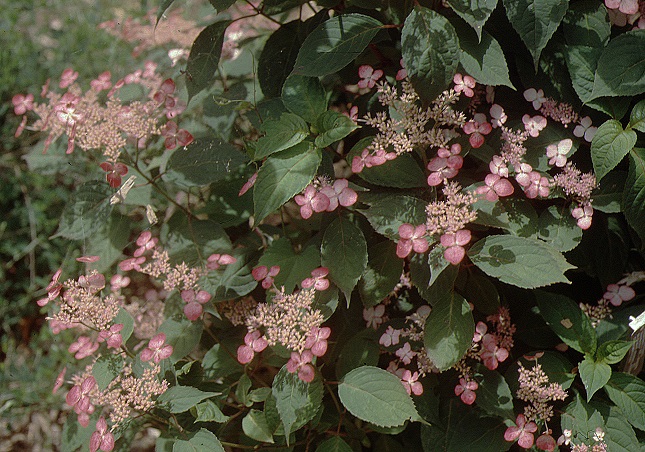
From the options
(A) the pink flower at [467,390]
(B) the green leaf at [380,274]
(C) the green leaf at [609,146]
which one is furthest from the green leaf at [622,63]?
(A) the pink flower at [467,390]

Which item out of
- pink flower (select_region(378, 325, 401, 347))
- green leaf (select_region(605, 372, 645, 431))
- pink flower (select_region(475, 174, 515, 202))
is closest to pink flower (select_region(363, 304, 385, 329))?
pink flower (select_region(378, 325, 401, 347))

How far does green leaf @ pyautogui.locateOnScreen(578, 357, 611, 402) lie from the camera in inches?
48.4

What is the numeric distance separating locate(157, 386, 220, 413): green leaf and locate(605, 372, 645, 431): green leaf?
33.0 inches

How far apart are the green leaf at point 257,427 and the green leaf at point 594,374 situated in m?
0.67

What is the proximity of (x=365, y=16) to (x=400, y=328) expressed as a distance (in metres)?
0.71

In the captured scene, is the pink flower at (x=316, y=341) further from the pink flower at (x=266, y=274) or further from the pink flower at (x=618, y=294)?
the pink flower at (x=618, y=294)

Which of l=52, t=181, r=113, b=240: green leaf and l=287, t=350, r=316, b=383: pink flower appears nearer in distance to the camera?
l=287, t=350, r=316, b=383: pink flower

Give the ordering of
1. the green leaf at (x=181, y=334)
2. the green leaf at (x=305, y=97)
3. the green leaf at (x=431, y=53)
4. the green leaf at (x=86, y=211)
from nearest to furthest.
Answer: the green leaf at (x=431, y=53)
the green leaf at (x=305, y=97)
the green leaf at (x=181, y=334)
the green leaf at (x=86, y=211)

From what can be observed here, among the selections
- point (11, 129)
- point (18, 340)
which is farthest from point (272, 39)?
point (18, 340)

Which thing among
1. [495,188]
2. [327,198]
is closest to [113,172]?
[327,198]

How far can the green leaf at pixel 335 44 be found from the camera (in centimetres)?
130

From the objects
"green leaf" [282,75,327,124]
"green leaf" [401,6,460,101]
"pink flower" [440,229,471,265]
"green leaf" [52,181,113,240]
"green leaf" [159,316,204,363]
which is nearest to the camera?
"pink flower" [440,229,471,265]

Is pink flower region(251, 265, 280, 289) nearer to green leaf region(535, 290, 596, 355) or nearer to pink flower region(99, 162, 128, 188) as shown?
pink flower region(99, 162, 128, 188)

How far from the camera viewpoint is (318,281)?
1281 mm
